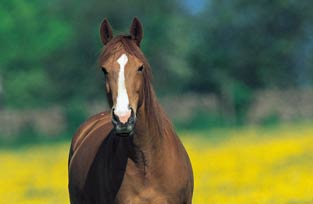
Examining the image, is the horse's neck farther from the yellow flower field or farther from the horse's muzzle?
the yellow flower field

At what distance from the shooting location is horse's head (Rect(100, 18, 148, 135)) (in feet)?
17.0

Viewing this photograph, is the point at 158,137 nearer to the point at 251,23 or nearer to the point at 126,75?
the point at 126,75

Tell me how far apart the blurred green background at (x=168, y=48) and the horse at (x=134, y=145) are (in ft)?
125

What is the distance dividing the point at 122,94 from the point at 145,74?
479 mm

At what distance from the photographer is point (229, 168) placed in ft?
60.8

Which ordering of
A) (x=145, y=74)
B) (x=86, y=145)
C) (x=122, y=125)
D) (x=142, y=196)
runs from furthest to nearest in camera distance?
(x=86, y=145), (x=142, y=196), (x=145, y=74), (x=122, y=125)

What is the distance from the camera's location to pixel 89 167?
22.8ft

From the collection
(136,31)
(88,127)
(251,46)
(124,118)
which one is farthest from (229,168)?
(251,46)

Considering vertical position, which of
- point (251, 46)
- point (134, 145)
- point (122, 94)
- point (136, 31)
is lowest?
point (134, 145)

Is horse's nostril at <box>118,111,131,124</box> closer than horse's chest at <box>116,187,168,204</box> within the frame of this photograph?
Yes

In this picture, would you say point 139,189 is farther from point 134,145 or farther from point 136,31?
point 136,31

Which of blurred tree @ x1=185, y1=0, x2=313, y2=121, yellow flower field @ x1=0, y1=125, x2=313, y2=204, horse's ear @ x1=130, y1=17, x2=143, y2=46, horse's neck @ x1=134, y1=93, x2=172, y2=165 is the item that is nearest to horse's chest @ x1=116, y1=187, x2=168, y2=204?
horse's neck @ x1=134, y1=93, x2=172, y2=165

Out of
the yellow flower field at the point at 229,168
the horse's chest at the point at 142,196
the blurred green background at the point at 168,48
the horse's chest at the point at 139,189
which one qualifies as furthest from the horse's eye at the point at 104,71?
the blurred green background at the point at 168,48

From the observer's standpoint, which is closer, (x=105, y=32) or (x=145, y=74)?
(x=145, y=74)
